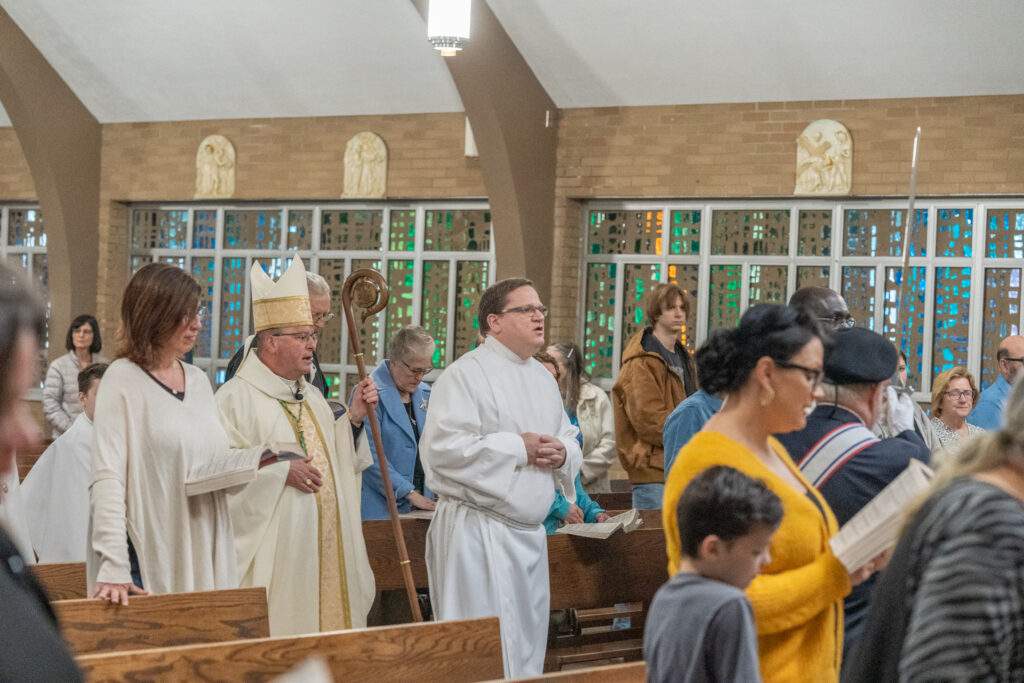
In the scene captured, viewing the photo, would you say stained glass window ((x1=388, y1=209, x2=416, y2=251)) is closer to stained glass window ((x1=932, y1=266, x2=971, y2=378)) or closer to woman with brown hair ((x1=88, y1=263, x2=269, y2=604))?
stained glass window ((x1=932, y1=266, x2=971, y2=378))

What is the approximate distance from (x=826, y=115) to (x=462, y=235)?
3596 mm

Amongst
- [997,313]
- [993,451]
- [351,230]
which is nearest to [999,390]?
[997,313]

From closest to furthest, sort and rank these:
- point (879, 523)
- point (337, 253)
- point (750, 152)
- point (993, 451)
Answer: point (993, 451), point (879, 523), point (750, 152), point (337, 253)

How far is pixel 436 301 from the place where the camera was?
43.0 feet

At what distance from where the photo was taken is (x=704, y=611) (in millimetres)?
2533

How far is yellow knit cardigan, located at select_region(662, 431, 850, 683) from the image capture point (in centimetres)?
278

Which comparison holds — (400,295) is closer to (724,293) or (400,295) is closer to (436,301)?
(436,301)

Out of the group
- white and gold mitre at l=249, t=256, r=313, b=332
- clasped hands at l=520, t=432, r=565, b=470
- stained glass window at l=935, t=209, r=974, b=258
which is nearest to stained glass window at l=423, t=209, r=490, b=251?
stained glass window at l=935, t=209, r=974, b=258

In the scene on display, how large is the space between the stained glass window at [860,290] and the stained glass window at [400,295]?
4035 millimetres

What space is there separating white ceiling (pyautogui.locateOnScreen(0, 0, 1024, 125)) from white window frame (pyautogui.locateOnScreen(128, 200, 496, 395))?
0.91 m

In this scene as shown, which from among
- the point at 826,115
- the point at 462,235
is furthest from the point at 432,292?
the point at 826,115

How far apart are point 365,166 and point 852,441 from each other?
10247 millimetres

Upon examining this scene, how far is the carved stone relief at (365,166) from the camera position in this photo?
1303 cm

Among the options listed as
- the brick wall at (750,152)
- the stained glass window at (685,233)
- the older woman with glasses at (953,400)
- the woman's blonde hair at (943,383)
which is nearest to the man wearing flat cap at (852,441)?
the older woman with glasses at (953,400)
